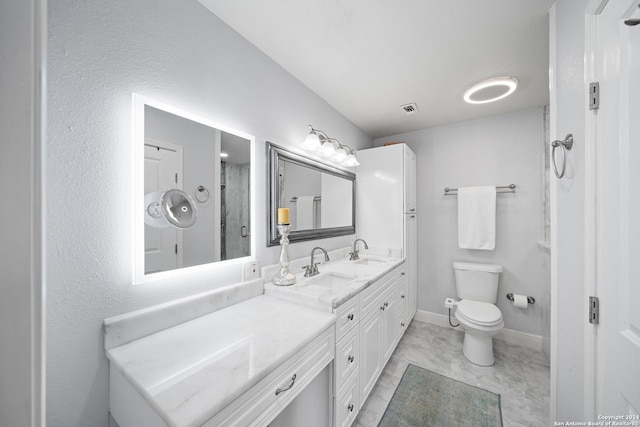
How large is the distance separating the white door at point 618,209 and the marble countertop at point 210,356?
0.97 meters

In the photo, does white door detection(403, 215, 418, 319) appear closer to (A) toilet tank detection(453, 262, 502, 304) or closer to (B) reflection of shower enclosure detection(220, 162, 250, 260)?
(A) toilet tank detection(453, 262, 502, 304)

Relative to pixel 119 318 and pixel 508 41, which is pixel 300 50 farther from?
pixel 119 318

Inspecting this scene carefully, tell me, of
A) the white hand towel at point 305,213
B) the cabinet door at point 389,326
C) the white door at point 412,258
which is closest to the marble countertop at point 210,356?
the white hand towel at point 305,213

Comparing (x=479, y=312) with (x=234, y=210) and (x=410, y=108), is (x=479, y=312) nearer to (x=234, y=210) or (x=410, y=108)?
(x=410, y=108)

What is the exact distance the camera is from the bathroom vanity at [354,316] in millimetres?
1176

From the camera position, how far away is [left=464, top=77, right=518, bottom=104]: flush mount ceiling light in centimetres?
179

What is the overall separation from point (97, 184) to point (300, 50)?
4.39 ft

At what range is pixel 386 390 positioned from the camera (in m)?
1.67

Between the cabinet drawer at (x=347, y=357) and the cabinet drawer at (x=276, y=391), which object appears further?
the cabinet drawer at (x=347, y=357)

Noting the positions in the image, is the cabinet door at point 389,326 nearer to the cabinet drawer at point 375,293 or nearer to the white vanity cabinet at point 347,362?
the cabinet drawer at point 375,293

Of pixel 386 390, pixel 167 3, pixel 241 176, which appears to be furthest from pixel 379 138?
pixel 386 390

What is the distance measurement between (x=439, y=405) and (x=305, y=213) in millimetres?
1649

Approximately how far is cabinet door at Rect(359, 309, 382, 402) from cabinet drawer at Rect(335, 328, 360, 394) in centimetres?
8

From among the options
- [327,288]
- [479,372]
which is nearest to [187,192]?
[327,288]
